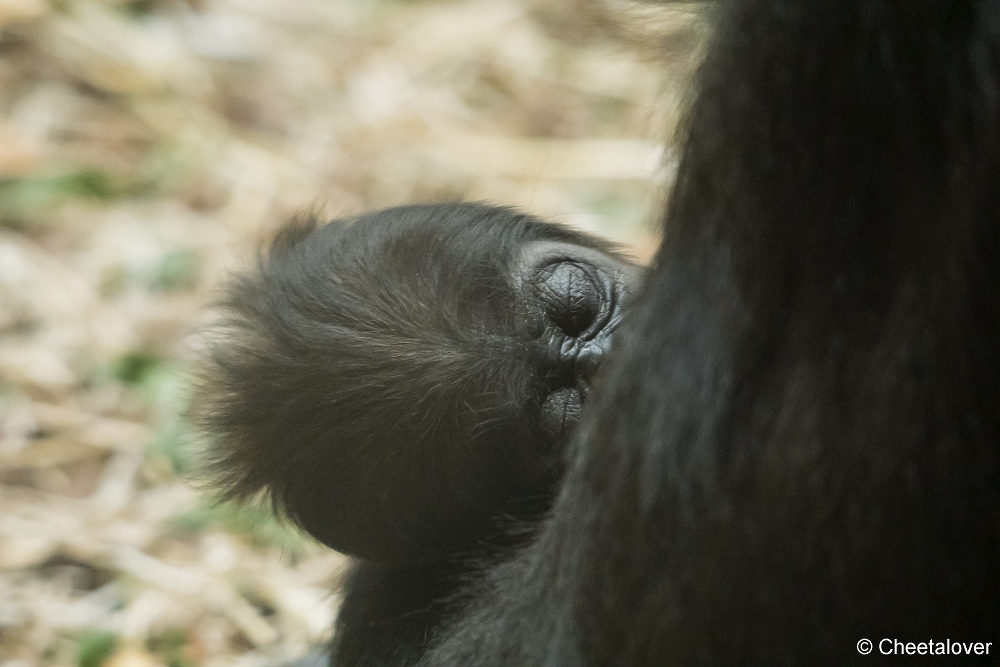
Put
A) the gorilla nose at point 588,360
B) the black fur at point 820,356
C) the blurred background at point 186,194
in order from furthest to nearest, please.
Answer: the blurred background at point 186,194 < the gorilla nose at point 588,360 < the black fur at point 820,356

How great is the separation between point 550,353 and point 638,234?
5.95 ft

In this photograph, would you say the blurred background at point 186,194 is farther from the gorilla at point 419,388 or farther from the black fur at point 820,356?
the black fur at point 820,356

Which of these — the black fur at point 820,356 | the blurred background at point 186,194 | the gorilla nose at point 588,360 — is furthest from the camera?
the blurred background at point 186,194

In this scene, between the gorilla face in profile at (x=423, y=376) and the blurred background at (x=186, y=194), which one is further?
the blurred background at (x=186, y=194)

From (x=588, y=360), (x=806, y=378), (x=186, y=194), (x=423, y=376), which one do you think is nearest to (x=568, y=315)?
(x=588, y=360)

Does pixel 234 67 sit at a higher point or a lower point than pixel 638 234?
higher

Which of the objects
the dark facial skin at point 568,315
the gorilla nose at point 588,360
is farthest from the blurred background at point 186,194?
the gorilla nose at point 588,360

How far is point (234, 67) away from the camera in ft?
17.3

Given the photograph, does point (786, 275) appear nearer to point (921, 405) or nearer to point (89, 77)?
point (921, 405)

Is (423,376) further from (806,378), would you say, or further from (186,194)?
(186,194)

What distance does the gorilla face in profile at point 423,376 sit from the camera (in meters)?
2.20

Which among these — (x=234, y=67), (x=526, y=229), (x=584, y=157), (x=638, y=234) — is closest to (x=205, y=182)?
(x=234, y=67)

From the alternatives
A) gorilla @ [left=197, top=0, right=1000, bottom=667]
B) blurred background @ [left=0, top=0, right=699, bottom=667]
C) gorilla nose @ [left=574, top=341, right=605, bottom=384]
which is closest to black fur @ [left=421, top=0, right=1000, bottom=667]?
gorilla @ [left=197, top=0, right=1000, bottom=667]

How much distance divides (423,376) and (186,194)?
9.17 ft
